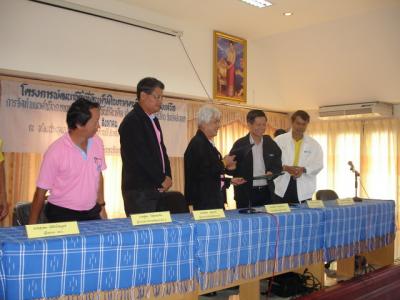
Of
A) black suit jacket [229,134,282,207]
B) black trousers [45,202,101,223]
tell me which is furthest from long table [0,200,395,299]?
black suit jacket [229,134,282,207]

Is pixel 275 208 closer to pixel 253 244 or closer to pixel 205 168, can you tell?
pixel 253 244

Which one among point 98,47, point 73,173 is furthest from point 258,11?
point 73,173

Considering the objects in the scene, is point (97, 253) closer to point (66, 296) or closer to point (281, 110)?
point (66, 296)

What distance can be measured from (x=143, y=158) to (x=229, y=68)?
4075 millimetres

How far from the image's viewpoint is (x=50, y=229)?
4.64 feet

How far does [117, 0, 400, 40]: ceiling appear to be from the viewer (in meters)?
4.66

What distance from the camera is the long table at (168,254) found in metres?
1.31

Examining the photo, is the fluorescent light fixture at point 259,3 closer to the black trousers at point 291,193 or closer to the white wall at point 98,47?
the white wall at point 98,47

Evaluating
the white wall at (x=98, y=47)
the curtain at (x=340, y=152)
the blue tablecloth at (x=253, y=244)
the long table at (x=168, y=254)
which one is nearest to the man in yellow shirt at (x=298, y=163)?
the long table at (x=168, y=254)

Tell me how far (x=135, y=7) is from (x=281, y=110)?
3.52 metres

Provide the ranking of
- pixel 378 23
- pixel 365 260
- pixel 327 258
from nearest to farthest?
pixel 327 258 → pixel 365 260 → pixel 378 23

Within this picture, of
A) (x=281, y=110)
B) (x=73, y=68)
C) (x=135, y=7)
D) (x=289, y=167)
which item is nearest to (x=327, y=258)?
(x=289, y=167)

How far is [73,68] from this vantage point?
4.33 m

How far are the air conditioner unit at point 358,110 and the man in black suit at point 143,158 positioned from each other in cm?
489
